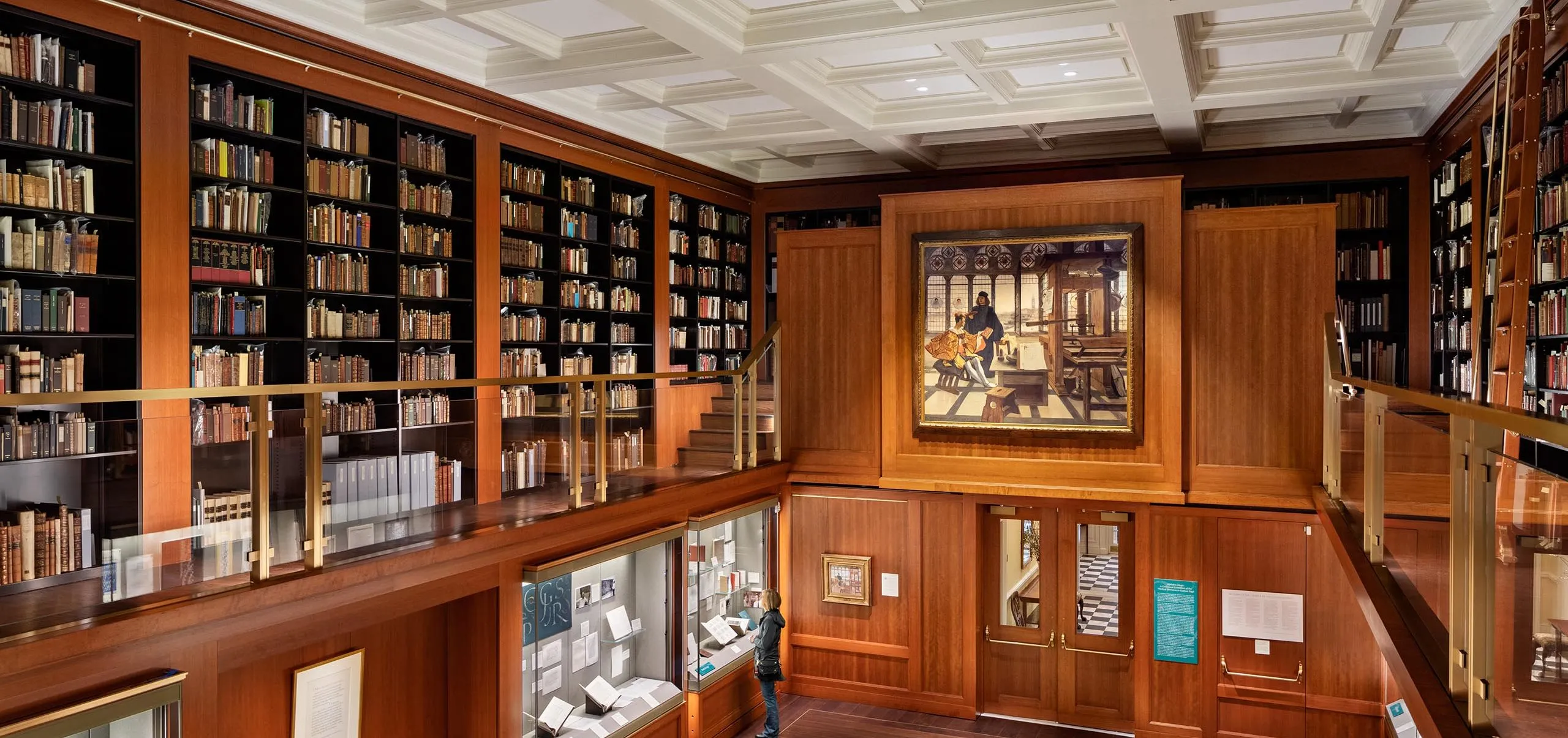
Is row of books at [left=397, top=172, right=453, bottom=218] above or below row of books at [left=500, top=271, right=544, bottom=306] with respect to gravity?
above

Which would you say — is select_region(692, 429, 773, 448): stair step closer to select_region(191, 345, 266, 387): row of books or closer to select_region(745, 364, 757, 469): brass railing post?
select_region(745, 364, 757, 469): brass railing post

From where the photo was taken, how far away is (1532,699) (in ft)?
6.88

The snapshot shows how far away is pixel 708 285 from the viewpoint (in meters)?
11.1

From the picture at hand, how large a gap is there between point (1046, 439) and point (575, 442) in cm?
430

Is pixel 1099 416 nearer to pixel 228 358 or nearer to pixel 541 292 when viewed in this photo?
pixel 541 292

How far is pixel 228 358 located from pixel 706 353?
5.72m

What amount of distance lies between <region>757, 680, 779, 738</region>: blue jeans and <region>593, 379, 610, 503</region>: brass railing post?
2.46 m

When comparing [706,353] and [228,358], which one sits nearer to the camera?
[228,358]

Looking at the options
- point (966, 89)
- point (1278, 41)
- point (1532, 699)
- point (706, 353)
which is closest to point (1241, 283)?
point (1278, 41)

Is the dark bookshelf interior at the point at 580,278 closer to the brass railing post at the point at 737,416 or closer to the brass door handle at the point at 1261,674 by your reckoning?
the brass railing post at the point at 737,416

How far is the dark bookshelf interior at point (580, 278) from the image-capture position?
26.8 ft

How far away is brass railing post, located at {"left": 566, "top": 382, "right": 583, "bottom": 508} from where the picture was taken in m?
6.20

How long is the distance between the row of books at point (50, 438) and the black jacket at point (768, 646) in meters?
4.97

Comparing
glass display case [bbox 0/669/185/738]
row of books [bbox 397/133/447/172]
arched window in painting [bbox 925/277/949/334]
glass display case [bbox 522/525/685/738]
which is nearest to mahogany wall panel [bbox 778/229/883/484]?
arched window in painting [bbox 925/277/949/334]
